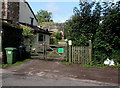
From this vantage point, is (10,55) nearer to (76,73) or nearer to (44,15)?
(76,73)

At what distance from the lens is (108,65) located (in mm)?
6746

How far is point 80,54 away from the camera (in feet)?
24.3

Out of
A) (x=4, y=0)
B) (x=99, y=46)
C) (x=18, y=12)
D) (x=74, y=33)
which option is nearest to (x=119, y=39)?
(x=99, y=46)

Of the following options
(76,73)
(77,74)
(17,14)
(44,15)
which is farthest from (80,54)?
(44,15)

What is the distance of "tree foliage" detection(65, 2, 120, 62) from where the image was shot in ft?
21.9

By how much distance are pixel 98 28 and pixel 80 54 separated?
2.09m

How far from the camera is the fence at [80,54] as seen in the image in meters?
7.23

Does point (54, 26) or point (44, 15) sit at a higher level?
point (44, 15)

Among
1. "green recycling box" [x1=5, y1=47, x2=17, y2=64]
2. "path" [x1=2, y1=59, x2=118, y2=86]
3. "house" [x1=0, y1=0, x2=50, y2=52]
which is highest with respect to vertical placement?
"house" [x1=0, y1=0, x2=50, y2=52]

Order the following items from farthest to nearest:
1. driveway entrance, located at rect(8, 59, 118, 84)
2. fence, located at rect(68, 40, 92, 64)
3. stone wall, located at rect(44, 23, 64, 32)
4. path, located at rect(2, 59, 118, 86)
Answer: stone wall, located at rect(44, 23, 64, 32), fence, located at rect(68, 40, 92, 64), driveway entrance, located at rect(8, 59, 118, 84), path, located at rect(2, 59, 118, 86)

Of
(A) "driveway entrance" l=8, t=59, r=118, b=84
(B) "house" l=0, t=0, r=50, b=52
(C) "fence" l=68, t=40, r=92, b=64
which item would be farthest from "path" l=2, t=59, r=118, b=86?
(B) "house" l=0, t=0, r=50, b=52

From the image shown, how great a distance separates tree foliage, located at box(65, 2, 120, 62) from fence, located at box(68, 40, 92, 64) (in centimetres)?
36

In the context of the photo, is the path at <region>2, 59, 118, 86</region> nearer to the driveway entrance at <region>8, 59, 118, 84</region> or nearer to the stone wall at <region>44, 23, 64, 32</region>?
the driveway entrance at <region>8, 59, 118, 84</region>

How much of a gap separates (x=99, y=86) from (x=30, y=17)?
17.5m
